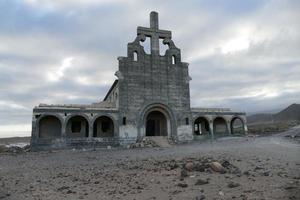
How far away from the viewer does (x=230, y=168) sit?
403 inches

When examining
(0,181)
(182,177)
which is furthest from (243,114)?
(0,181)

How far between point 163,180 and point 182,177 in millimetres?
684

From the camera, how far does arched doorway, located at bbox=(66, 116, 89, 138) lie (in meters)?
30.5

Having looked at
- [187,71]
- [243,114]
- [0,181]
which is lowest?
[0,181]

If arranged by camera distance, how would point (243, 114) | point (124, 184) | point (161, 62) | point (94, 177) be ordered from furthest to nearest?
point (243, 114) < point (161, 62) < point (94, 177) < point (124, 184)

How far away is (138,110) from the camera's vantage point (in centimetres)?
3027

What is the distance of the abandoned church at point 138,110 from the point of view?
28.2 m

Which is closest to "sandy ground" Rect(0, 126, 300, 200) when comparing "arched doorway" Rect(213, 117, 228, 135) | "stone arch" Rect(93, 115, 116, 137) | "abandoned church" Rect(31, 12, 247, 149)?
"abandoned church" Rect(31, 12, 247, 149)

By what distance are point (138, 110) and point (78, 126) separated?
7.42 m

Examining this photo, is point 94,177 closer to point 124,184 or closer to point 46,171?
point 124,184

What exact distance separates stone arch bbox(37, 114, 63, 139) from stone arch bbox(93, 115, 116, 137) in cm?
412

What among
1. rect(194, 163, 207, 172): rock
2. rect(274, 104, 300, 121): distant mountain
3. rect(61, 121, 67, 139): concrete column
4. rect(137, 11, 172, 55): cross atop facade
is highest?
rect(137, 11, 172, 55): cross atop facade

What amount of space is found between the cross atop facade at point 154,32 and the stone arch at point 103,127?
10046mm

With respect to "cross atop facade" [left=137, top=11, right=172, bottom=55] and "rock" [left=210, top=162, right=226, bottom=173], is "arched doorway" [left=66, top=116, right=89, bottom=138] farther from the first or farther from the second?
"rock" [left=210, top=162, right=226, bottom=173]
